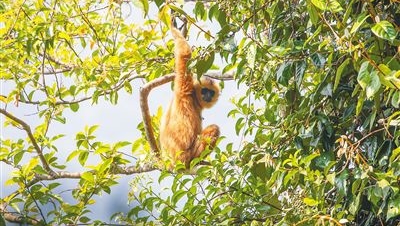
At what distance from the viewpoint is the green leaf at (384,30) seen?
326cm

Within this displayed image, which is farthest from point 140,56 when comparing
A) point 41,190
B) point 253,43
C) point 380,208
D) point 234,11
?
point 380,208

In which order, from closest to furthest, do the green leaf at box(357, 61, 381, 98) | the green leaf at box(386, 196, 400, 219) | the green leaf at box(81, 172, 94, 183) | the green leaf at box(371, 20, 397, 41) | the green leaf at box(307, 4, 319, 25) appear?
the green leaf at box(357, 61, 381, 98)
the green leaf at box(371, 20, 397, 41)
the green leaf at box(386, 196, 400, 219)
the green leaf at box(307, 4, 319, 25)
the green leaf at box(81, 172, 94, 183)

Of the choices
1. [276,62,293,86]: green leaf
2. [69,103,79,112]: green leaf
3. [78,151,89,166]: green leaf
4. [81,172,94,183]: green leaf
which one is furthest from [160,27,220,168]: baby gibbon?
[276,62,293,86]: green leaf

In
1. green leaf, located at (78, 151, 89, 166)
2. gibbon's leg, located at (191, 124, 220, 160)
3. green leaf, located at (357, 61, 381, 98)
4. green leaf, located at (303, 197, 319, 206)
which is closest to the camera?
green leaf, located at (357, 61, 381, 98)

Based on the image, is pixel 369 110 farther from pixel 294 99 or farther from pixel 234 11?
pixel 234 11

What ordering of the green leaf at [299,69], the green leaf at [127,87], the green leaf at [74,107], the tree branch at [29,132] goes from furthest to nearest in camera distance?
the green leaf at [74,107]
the green leaf at [127,87]
the tree branch at [29,132]
the green leaf at [299,69]

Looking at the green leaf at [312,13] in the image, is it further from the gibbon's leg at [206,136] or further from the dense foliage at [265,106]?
the gibbon's leg at [206,136]

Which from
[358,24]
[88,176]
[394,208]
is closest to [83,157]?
[88,176]

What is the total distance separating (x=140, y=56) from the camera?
21.9 ft

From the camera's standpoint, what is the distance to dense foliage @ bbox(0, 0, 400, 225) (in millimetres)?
3602

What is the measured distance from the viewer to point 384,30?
329 cm

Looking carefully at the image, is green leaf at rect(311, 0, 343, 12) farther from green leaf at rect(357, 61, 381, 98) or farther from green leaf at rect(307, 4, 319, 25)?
green leaf at rect(357, 61, 381, 98)

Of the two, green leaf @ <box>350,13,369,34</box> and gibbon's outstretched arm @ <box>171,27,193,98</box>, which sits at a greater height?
gibbon's outstretched arm @ <box>171,27,193,98</box>

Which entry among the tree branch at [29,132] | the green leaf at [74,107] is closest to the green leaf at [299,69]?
the tree branch at [29,132]
